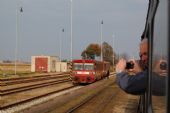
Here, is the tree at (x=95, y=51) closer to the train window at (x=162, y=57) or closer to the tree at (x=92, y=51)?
the tree at (x=92, y=51)

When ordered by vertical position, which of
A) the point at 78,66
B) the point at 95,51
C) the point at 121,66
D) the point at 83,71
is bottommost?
the point at 83,71

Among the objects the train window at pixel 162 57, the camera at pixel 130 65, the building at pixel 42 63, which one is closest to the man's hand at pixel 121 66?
the camera at pixel 130 65

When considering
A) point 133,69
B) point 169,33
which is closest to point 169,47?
point 169,33

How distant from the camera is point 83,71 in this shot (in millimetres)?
44125

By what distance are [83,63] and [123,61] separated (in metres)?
40.7

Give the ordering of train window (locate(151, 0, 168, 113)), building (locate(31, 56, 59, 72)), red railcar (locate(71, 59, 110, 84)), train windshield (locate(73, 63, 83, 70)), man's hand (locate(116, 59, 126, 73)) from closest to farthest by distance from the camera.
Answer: train window (locate(151, 0, 168, 113)) → man's hand (locate(116, 59, 126, 73)) → red railcar (locate(71, 59, 110, 84)) → train windshield (locate(73, 63, 83, 70)) → building (locate(31, 56, 59, 72))

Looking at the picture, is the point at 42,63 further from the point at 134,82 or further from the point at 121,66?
the point at 134,82

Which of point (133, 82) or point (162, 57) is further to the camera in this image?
point (133, 82)

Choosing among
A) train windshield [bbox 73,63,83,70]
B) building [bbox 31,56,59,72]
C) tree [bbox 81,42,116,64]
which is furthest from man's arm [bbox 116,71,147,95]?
tree [bbox 81,42,116,64]

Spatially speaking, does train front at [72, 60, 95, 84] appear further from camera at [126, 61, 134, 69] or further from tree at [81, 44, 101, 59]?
tree at [81, 44, 101, 59]

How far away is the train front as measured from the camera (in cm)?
4378

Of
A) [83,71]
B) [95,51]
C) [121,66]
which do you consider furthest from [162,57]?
[95,51]

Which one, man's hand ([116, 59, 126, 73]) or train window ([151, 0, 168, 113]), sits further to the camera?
man's hand ([116, 59, 126, 73])

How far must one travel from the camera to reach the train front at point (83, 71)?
4378 cm
